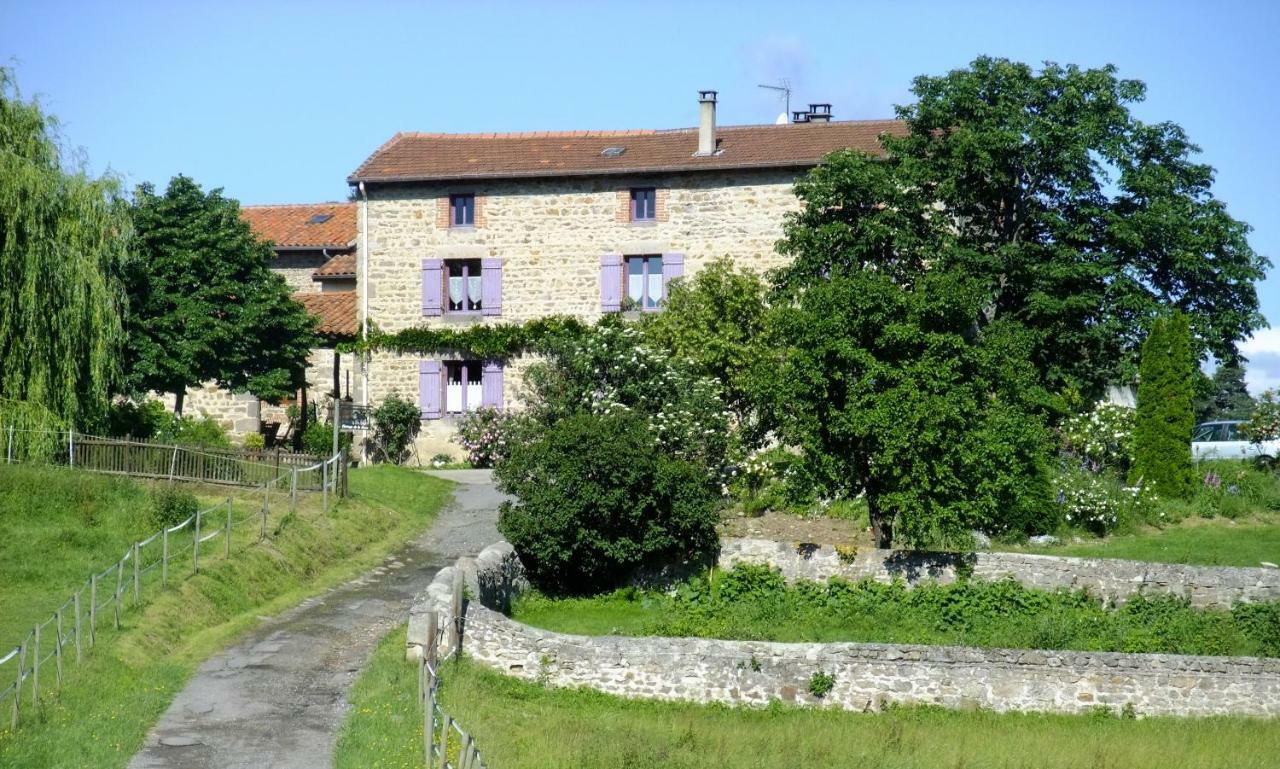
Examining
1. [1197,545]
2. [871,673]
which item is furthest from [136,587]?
[1197,545]

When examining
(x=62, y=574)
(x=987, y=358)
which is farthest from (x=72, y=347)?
(x=987, y=358)

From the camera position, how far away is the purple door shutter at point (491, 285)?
128ft

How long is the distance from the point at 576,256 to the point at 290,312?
7168 mm

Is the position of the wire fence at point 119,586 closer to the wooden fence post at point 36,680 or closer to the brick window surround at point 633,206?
the wooden fence post at point 36,680

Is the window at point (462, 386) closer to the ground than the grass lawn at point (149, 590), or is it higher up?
higher up

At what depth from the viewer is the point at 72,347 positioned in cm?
2961

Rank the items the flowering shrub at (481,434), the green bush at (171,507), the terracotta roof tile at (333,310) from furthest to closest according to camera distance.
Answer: the terracotta roof tile at (333,310) → the flowering shrub at (481,434) → the green bush at (171,507)

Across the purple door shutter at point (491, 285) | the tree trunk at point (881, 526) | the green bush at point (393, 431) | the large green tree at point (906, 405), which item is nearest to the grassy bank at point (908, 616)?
the large green tree at point (906, 405)

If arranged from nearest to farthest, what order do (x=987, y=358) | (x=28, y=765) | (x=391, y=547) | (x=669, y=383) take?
(x=28, y=765)
(x=987, y=358)
(x=391, y=547)
(x=669, y=383)

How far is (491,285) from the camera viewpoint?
39.1 meters

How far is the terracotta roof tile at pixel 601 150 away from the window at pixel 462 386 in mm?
4771

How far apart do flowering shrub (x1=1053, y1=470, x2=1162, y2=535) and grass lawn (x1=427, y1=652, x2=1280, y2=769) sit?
8.00 meters

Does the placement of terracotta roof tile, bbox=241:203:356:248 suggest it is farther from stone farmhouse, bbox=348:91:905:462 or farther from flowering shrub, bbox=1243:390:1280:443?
flowering shrub, bbox=1243:390:1280:443

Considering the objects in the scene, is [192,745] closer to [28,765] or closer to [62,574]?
[28,765]
